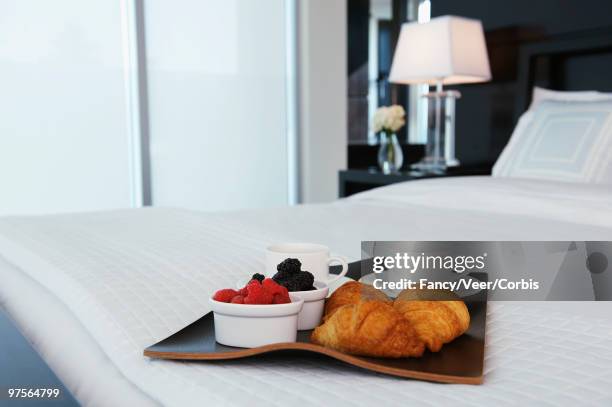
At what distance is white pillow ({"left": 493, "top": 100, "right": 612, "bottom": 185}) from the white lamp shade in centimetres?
59

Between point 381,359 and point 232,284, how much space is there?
46 centimetres

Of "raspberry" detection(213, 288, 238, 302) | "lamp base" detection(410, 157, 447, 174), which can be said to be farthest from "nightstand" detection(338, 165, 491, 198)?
"raspberry" detection(213, 288, 238, 302)

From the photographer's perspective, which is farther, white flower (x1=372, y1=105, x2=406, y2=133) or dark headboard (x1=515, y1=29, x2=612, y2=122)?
white flower (x1=372, y1=105, x2=406, y2=133)

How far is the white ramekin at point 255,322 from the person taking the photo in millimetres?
772

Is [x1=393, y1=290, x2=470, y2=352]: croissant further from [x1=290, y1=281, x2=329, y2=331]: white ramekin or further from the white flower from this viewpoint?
the white flower

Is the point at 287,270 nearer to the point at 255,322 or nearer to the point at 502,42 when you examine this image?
the point at 255,322

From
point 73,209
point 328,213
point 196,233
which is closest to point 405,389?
point 196,233

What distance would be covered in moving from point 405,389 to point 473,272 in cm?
30

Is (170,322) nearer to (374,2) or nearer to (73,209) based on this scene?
(73,209)

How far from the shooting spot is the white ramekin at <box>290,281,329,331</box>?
2.83ft

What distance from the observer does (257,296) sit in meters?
0.79

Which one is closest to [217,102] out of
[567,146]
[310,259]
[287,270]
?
[567,146]

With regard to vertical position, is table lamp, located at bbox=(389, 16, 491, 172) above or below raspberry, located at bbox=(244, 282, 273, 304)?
above

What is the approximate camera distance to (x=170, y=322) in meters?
0.95
